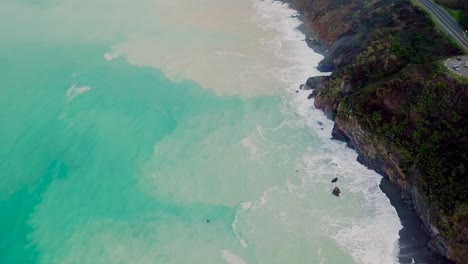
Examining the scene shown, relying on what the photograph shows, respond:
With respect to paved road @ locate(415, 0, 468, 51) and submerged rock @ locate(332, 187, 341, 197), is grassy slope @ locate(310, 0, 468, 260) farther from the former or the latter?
submerged rock @ locate(332, 187, 341, 197)

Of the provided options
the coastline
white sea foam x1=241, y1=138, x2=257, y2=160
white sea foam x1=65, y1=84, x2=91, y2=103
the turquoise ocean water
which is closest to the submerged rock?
the turquoise ocean water

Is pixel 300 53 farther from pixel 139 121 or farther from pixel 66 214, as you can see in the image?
pixel 66 214

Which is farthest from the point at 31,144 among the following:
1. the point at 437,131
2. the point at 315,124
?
the point at 437,131

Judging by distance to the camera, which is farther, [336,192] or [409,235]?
[336,192]

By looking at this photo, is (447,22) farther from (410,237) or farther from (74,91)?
(74,91)

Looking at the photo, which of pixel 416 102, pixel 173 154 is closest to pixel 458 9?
pixel 416 102

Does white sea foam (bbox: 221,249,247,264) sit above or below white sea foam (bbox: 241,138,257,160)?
below
